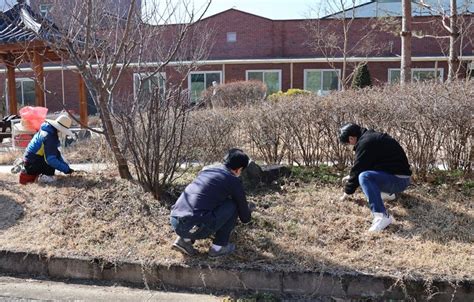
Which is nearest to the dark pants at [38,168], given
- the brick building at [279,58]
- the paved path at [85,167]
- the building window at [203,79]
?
the paved path at [85,167]

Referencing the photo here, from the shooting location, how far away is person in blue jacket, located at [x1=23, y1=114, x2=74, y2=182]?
245 inches

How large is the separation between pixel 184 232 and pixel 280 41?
23.4 meters

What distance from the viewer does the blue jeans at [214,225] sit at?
165 inches

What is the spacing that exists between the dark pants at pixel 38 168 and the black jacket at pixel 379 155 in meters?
3.91

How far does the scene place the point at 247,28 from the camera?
88.2 ft

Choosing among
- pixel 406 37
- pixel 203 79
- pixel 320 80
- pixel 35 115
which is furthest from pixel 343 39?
pixel 35 115

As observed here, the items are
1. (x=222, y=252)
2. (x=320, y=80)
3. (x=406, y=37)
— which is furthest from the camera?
(x=320, y=80)

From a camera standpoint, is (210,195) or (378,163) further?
(378,163)

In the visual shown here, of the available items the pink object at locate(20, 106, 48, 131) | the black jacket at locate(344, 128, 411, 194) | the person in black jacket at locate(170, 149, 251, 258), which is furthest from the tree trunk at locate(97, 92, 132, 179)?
the pink object at locate(20, 106, 48, 131)

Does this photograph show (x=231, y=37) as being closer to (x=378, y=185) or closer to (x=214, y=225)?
(x=378, y=185)

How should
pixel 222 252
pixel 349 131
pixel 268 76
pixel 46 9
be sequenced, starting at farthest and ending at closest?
pixel 268 76 < pixel 46 9 < pixel 349 131 < pixel 222 252

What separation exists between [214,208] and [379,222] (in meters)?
1.63

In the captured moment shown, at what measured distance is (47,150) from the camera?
6.21m

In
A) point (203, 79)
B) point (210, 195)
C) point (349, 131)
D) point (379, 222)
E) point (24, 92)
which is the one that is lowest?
point (379, 222)
